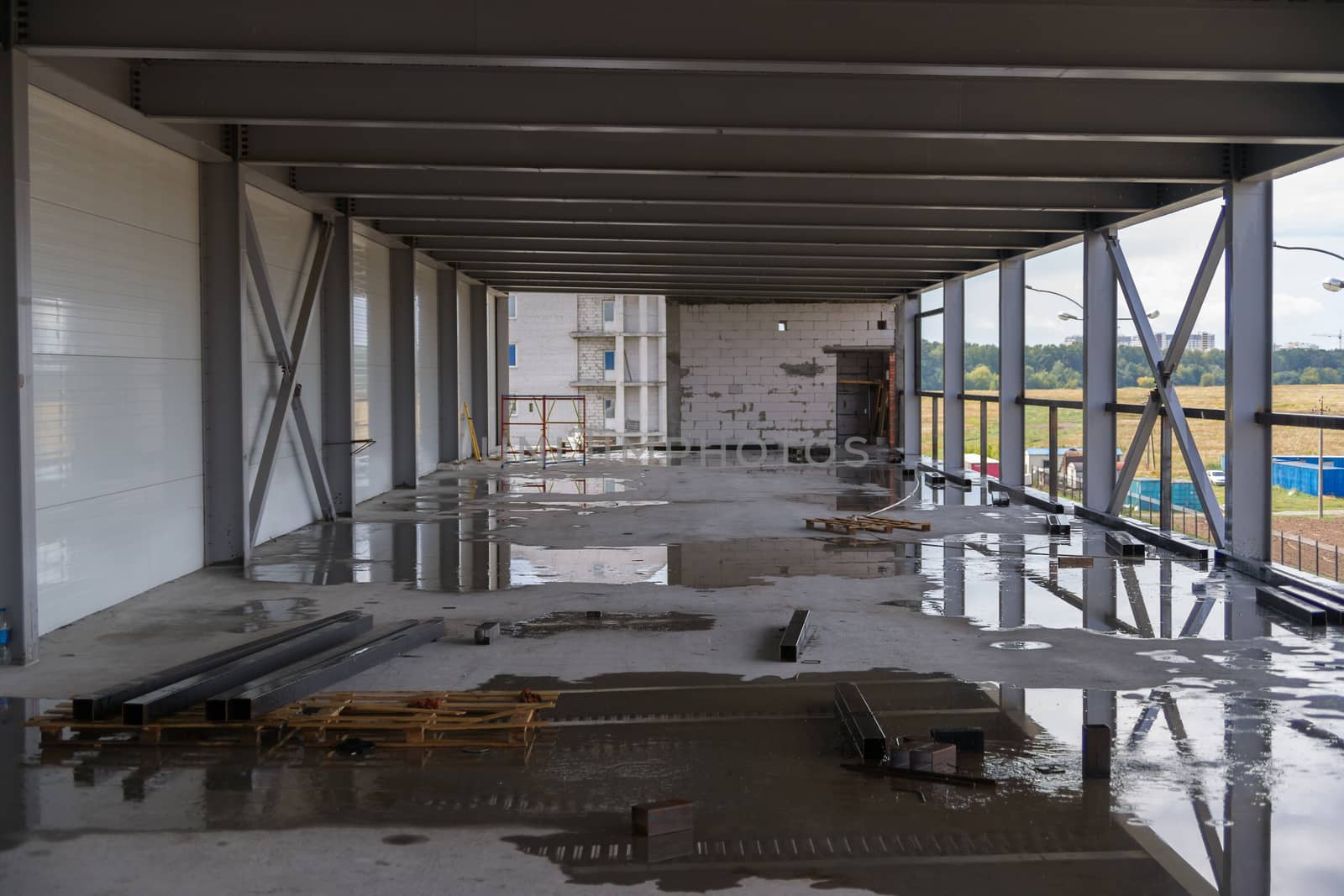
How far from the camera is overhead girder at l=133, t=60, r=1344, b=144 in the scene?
30.9 feet

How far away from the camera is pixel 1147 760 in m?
5.57

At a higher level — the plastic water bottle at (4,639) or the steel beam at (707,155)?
the steel beam at (707,155)

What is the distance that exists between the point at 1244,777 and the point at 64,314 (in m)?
8.61

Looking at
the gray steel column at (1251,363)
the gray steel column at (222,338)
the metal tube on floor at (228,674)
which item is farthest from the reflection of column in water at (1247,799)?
the gray steel column at (222,338)

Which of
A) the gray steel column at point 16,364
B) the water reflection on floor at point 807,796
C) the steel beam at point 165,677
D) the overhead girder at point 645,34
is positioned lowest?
the water reflection on floor at point 807,796

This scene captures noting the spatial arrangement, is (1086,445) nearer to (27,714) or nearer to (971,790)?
(971,790)

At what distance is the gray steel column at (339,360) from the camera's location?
15.8m

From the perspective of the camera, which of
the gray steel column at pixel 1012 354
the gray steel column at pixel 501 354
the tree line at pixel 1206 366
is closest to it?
the tree line at pixel 1206 366

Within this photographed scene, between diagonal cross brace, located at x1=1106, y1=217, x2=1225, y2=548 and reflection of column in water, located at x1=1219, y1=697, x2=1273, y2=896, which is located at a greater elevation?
diagonal cross brace, located at x1=1106, y1=217, x2=1225, y2=548

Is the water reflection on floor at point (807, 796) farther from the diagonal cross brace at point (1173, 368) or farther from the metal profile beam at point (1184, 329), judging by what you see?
the metal profile beam at point (1184, 329)

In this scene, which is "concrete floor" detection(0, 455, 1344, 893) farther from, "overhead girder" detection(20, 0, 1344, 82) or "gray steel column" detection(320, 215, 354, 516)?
"overhead girder" detection(20, 0, 1344, 82)

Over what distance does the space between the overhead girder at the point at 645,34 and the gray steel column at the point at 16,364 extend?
19.6 inches

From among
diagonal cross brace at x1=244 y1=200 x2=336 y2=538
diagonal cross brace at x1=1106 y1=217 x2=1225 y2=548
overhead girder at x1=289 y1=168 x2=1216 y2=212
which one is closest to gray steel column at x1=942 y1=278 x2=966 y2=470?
diagonal cross brace at x1=1106 y1=217 x2=1225 y2=548

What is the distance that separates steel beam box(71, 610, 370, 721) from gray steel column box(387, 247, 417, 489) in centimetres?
1163
